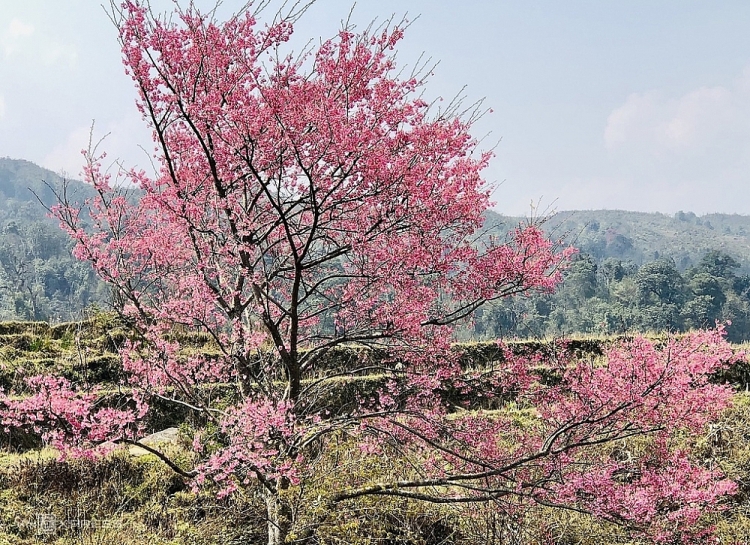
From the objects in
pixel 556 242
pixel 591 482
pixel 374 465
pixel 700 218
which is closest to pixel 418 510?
pixel 374 465

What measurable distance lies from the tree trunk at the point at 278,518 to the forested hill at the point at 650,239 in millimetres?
71170

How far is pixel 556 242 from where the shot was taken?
181 inches

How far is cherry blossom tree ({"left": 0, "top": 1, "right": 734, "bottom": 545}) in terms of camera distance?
3744 mm

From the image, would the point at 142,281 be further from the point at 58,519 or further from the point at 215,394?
the point at 215,394

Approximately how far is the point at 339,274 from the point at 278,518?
1815 mm

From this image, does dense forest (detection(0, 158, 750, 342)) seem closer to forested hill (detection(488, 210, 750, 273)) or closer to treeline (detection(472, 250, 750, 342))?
treeline (detection(472, 250, 750, 342))

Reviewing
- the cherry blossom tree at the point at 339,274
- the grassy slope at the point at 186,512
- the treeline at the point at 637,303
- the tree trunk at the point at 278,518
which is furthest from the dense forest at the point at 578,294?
the tree trunk at the point at 278,518

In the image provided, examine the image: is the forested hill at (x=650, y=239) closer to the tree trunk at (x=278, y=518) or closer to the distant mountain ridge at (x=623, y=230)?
the distant mountain ridge at (x=623, y=230)

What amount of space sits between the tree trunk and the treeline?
30.9 m

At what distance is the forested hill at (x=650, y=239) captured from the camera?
93.5 meters

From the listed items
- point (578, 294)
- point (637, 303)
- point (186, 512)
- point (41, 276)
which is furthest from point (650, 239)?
point (186, 512)

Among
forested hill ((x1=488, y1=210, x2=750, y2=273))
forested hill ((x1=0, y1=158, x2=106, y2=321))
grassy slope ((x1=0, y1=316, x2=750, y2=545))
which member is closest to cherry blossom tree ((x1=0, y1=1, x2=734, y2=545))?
grassy slope ((x1=0, y1=316, x2=750, y2=545))

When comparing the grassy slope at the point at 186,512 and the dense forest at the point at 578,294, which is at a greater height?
the dense forest at the point at 578,294

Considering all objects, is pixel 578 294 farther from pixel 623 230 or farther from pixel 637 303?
pixel 623 230
